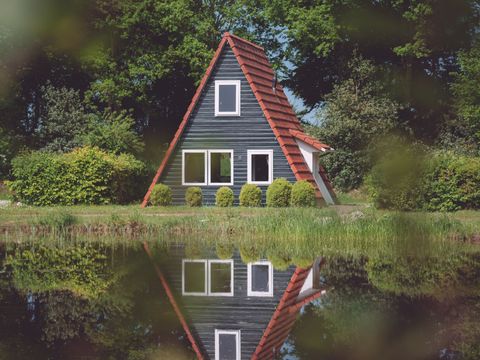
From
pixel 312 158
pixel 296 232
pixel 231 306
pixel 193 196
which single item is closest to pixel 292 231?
pixel 296 232

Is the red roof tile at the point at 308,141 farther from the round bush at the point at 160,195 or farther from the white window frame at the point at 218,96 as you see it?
the round bush at the point at 160,195

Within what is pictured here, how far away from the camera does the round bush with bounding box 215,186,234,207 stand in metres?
26.4

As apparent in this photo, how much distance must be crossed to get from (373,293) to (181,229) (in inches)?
327

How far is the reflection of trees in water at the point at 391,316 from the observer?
26.6ft

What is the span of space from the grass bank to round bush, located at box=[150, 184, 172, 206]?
5912 mm

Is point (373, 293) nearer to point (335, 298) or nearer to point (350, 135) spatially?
point (335, 298)

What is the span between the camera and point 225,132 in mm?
27859

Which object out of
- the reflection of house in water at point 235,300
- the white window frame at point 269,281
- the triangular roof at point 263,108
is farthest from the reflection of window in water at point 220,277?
the triangular roof at point 263,108

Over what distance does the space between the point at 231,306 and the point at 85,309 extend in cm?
194

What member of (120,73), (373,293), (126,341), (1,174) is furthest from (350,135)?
(126,341)

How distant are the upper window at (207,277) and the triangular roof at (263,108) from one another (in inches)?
480

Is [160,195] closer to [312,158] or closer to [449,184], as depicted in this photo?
[312,158]

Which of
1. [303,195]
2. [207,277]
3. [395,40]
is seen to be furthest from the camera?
[395,40]

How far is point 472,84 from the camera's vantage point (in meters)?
33.7
